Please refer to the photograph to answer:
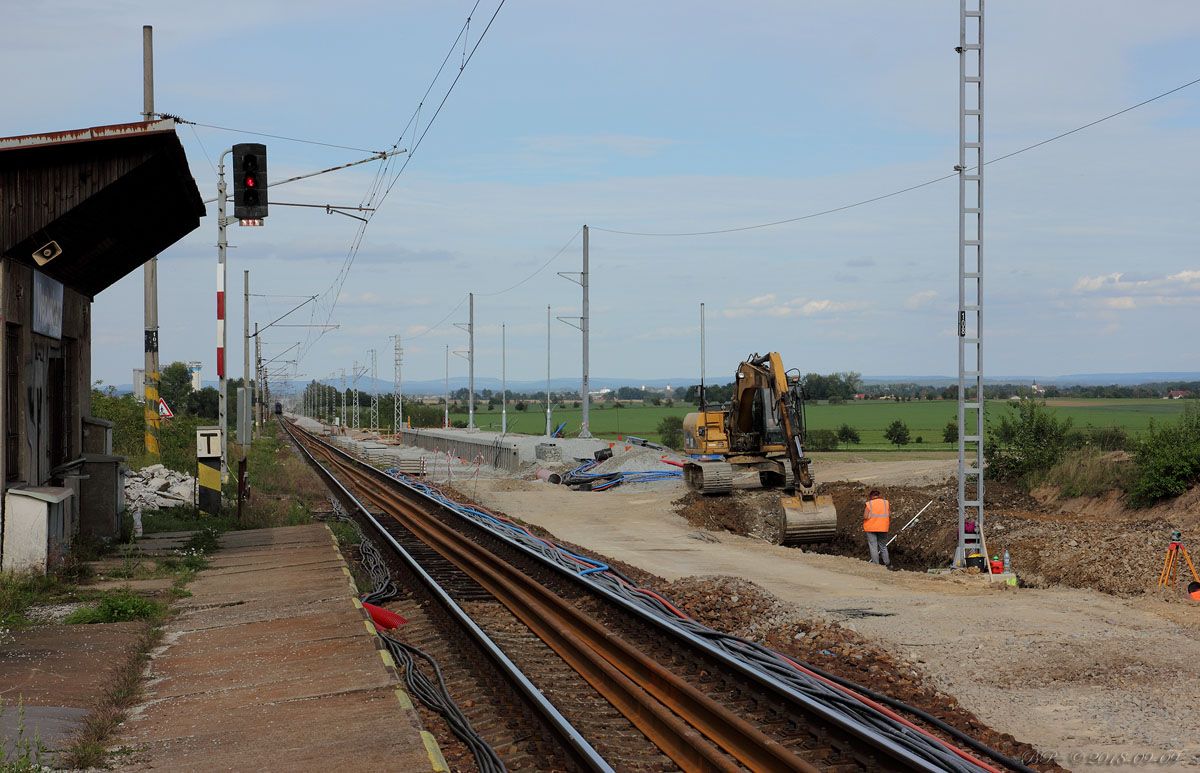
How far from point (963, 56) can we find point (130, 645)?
14.9 metres

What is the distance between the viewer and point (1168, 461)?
72.6 ft

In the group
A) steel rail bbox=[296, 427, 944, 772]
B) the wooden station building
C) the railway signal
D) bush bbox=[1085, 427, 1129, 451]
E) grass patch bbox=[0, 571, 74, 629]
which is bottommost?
steel rail bbox=[296, 427, 944, 772]

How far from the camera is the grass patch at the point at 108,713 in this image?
24.1 ft

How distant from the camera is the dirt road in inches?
360

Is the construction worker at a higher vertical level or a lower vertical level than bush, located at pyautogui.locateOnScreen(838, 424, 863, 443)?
higher

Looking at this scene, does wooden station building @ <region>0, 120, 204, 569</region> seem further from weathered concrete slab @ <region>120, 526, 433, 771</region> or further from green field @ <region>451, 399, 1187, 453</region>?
green field @ <region>451, 399, 1187, 453</region>

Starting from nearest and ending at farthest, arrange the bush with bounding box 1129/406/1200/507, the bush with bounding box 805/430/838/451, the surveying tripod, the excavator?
1. the surveying tripod
2. the bush with bounding box 1129/406/1200/507
3. the excavator
4. the bush with bounding box 805/430/838/451

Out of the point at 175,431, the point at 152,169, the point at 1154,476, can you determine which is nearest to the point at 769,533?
the point at 1154,476

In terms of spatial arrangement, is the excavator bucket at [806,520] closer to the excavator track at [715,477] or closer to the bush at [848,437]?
the excavator track at [715,477]

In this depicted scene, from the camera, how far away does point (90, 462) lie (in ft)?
58.1

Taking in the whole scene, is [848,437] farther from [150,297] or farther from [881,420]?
[150,297]

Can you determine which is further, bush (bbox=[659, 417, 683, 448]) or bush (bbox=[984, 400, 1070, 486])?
bush (bbox=[659, 417, 683, 448])

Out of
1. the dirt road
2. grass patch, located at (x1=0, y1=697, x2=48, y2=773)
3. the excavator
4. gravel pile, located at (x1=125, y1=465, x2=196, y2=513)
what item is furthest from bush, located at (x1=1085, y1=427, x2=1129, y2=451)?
grass patch, located at (x1=0, y1=697, x2=48, y2=773)

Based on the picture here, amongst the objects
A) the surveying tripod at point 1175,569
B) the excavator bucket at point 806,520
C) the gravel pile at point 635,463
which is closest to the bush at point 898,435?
the gravel pile at point 635,463
